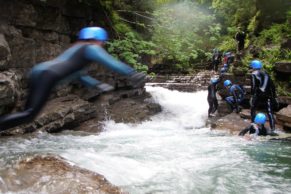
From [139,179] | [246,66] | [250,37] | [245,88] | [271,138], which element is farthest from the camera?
[250,37]

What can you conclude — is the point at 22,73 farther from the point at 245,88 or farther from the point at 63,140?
the point at 245,88

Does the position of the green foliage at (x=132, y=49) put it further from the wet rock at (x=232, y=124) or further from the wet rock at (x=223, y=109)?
the wet rock at (x=223, y=109)

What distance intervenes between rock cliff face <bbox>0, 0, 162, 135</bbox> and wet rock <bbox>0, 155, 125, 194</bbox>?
13.9 feet

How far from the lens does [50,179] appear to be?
22.0 feet

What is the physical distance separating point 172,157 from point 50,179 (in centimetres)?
449

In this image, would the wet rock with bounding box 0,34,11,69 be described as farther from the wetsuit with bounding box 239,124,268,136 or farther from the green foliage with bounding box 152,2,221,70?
the wetsuit with bounding box 239,124,268,136

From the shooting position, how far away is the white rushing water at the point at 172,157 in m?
8.10

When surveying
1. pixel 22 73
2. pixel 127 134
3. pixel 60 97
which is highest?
pixel 22 73

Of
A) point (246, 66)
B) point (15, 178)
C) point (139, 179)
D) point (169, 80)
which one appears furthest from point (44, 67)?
point (169, 80)

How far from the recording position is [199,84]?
2453 centimetres

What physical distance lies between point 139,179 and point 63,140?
15.4 ft

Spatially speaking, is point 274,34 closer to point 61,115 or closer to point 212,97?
point 212,97

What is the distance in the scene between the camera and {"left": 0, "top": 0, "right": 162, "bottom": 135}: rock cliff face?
1172 centimetres

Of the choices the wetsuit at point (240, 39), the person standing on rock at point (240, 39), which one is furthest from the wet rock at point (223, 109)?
the wetsuit at point (240, 39)
